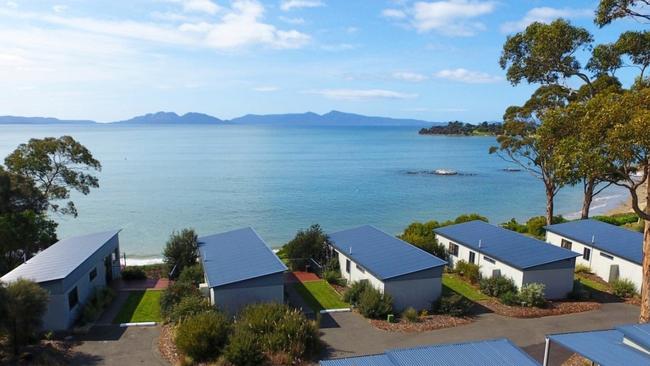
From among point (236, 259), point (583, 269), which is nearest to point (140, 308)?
point (236, 259)

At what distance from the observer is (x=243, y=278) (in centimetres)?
2002

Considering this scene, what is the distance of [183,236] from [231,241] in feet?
11.9

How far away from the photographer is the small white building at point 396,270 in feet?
70.3

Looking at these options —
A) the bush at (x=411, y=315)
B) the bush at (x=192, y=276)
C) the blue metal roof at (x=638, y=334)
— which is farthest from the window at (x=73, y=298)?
the blue metal roof at (x=638, y=334)

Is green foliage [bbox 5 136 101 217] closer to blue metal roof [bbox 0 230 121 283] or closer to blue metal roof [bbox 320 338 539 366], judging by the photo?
blue metal roof [bbox 0 230 121 283]

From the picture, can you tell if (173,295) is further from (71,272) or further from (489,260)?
(489,260)

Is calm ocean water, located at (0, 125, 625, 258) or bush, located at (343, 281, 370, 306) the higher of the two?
bush, located at (343, 281, 370, 306)

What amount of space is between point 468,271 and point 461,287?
1.37 metres

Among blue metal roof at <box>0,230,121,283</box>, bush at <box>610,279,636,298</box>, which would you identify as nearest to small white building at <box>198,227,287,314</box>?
blue metal roof at <box>0,230,121,283</box>

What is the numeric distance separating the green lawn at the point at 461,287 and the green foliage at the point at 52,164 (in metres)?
26.7

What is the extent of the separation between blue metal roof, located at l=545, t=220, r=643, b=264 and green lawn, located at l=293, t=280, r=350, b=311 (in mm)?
15994

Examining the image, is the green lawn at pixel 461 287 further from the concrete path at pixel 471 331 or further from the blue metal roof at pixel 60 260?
the blue metal roof at pixel 60 260

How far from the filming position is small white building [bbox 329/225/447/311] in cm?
2144

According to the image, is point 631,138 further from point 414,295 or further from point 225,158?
point 225,158
